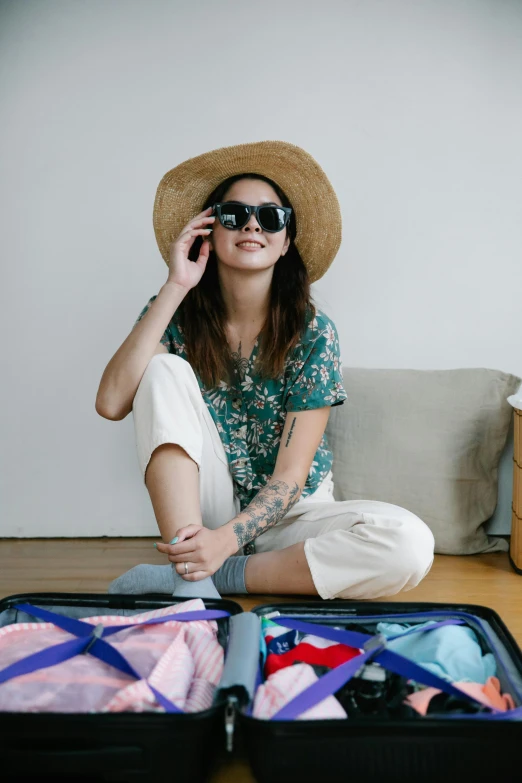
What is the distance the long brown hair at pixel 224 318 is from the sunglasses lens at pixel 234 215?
0.14m

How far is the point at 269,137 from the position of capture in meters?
2.26

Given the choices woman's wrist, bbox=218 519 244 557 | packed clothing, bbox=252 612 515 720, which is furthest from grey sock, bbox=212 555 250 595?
packed clothing, bbox=252 612 515 720

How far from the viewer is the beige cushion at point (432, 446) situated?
2139 mm

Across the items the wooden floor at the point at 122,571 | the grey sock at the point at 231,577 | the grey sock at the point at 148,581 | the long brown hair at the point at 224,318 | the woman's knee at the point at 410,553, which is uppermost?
the long brown hair at the point at 224,318

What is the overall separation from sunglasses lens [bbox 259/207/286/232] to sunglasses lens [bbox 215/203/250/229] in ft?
0.13

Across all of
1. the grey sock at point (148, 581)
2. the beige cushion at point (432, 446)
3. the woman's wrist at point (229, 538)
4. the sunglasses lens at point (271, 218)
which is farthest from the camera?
the beige cushion at point (432, 446)

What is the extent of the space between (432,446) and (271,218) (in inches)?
35.4

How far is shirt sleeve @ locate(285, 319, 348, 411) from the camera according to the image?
5.82 ft

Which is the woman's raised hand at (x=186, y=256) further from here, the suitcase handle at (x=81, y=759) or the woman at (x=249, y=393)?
the suitcase handle at (x=81, y=759)

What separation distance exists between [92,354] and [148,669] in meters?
1.47

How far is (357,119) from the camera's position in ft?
7.39

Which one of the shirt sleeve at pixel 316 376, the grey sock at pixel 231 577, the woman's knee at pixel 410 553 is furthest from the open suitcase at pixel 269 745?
the shirt sleeve at pixel 316 376

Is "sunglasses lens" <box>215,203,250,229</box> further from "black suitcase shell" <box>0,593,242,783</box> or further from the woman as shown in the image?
"black suitcase shell" <box>0,593,242,783</box>

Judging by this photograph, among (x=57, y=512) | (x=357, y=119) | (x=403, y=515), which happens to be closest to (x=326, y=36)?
(x=357, y=119)
